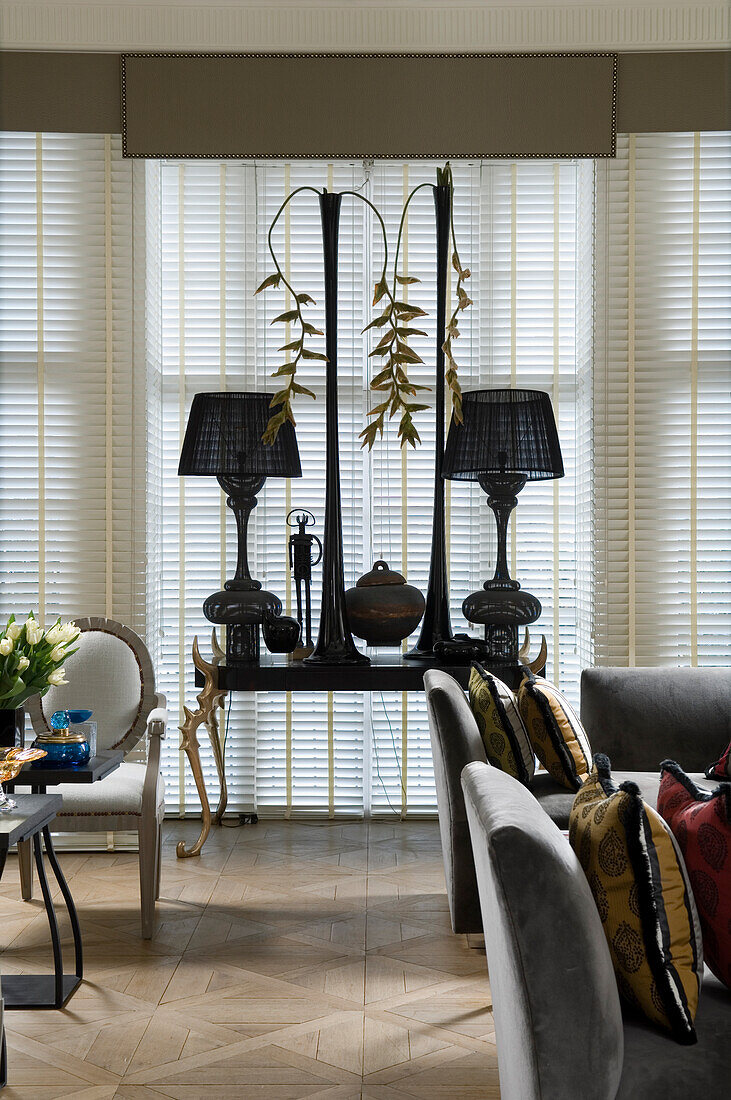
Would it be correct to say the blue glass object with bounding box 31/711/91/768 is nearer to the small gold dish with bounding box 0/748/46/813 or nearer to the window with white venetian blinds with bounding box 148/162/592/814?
the small gold dish with bounding box 0/748/46/813

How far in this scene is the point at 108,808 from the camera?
3.04 m

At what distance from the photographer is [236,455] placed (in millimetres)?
3574

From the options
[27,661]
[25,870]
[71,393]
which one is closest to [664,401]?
[71,393]

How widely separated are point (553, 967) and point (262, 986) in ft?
5.14

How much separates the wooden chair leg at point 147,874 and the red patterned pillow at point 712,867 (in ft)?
6.24

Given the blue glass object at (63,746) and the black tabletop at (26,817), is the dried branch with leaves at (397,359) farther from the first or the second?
the black tabletop at (26,817)

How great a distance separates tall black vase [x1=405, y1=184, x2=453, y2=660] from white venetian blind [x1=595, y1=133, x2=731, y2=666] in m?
0.74

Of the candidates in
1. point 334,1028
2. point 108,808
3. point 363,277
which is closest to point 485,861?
point 334,1028

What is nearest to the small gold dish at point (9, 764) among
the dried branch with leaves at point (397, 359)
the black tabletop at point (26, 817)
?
the black tabletop at point (26, 817)

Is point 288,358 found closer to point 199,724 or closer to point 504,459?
point 504,459

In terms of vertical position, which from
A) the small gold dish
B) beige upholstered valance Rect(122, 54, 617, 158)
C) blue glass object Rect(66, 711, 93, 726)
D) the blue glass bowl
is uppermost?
beige upholstered valance Rect(122, 54, 617, 158)

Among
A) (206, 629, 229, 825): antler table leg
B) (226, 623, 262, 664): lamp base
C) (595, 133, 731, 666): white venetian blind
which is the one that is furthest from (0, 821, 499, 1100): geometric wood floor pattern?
(595, 133, 731, 666): white venetian blind

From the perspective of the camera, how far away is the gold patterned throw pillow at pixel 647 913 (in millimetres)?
1442

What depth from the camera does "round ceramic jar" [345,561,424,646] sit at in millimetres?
3564
